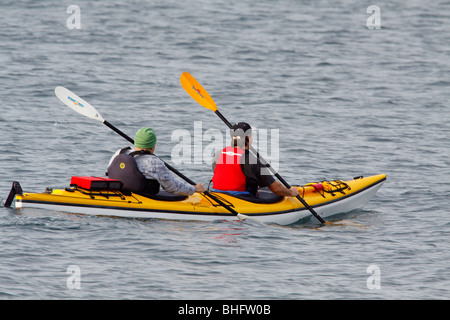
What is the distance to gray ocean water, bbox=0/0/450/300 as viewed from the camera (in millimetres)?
8203

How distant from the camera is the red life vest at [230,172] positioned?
396 inches

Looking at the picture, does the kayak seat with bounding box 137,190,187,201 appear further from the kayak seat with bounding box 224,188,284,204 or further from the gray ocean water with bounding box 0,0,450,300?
the kayak seat with bounding box 224,188,284,204

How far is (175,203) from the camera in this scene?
9828 millimetres

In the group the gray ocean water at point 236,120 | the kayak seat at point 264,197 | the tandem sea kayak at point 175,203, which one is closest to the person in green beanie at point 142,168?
the tandem sea kayak at point 175,203

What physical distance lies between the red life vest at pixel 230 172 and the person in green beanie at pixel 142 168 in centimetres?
74

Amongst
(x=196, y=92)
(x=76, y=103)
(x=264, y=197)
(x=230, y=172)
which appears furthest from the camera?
(x=196, y=92)

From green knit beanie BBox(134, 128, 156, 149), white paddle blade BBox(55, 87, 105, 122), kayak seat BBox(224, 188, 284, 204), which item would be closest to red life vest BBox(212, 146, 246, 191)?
kayak seat BBox(224, 188, 284, 204)

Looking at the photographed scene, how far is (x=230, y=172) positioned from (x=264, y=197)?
63cm

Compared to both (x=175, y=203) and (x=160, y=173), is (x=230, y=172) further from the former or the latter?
(x=160, y=173)

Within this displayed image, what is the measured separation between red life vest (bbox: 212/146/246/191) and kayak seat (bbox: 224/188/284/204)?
0.18 metres

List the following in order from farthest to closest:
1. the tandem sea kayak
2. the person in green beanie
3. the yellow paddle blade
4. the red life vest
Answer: the yellow paddle blade < the red life vest < the person in green beanie < the tandem sea kayak

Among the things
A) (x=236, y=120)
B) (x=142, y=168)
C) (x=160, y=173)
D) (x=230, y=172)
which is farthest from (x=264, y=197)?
(x=236, y=120)

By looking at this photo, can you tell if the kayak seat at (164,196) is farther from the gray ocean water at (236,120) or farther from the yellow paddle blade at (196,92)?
the yellow paddle blade at (196,92)
